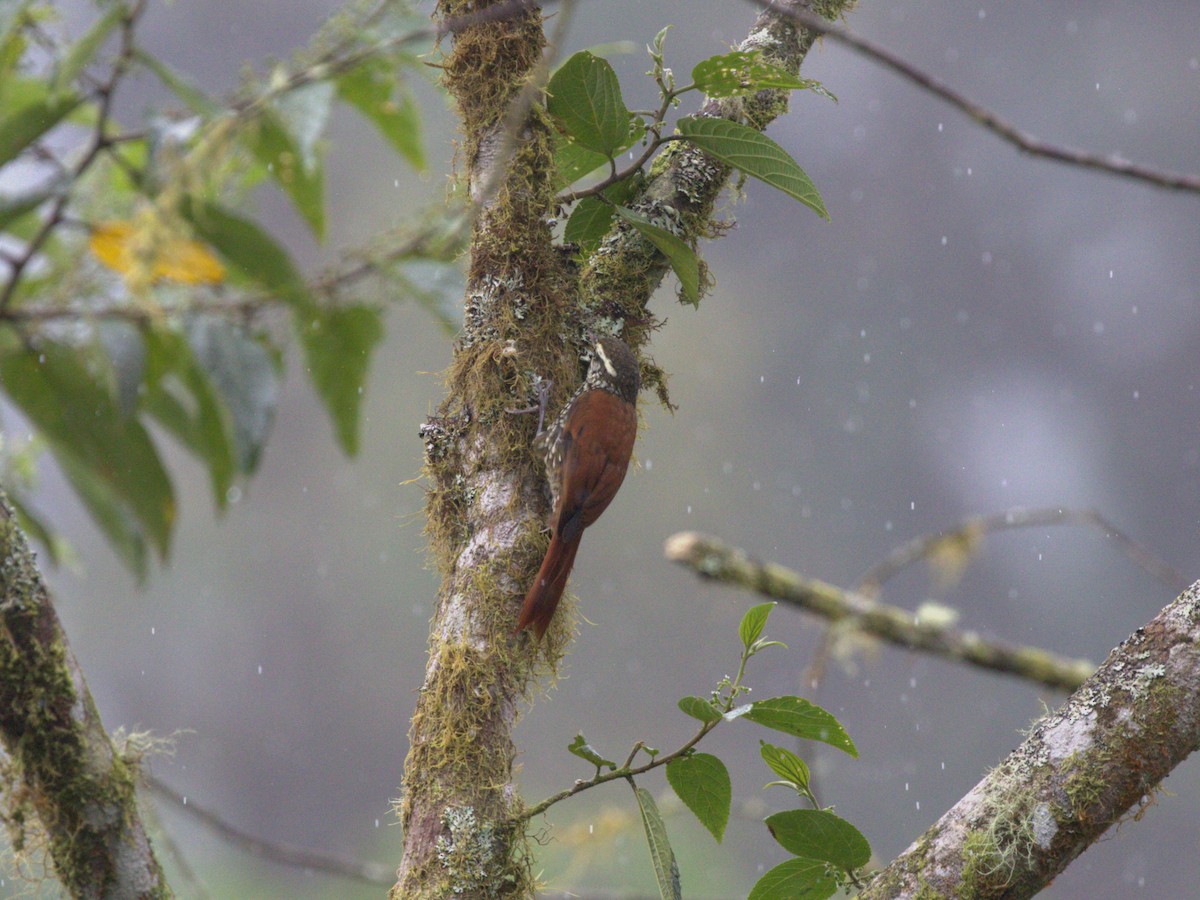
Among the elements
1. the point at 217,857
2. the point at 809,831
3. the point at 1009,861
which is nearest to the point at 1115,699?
the point at 1009,861

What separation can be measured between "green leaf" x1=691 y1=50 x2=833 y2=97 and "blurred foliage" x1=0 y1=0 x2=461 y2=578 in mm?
434

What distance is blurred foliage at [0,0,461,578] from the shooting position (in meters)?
1.32

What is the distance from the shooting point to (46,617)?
145cm

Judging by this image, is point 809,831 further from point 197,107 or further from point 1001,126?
point 197,107

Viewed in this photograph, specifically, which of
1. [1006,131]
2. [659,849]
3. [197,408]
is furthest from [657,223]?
[1006,131]

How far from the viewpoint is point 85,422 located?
1.45m

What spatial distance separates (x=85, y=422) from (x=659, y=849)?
935 millimetres

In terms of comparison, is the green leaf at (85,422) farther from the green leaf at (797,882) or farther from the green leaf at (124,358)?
the green leaf at (797,882)

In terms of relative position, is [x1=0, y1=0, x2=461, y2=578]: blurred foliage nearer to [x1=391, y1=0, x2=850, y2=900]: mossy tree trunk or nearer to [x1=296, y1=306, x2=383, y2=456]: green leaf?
[x1=296, y1=306, x2=383, y2=456]: green leaf

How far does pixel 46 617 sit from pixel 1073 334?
40.9ft

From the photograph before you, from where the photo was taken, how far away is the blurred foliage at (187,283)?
1.32 meters

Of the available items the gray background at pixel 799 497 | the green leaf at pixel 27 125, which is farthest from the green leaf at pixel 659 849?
the gray background at pixel 799 497

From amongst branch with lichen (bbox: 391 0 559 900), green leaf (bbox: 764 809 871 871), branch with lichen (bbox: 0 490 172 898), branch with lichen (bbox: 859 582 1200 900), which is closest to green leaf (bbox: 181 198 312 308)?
branch with lichen (bbox: 391 0 559 900)

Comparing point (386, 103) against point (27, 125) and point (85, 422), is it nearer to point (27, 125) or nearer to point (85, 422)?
point (27, 125)
